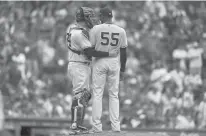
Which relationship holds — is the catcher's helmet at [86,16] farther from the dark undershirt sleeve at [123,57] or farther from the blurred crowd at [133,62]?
the blurred crowd at [133,62]

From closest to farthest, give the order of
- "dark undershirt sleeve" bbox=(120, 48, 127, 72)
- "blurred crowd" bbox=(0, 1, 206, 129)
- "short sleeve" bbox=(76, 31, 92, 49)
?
A: "short sleeve" bbox=(76, 31, 92, 49) → "dark undershirt sleeve" bbox=(120, 48, 127, 72) → "blurred crowd" bbox=(0, 1, 206, 129)

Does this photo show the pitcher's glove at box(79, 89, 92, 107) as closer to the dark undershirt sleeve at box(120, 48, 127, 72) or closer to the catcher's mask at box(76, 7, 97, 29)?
the dark undershirt sleeve at box(120, 48, 127, 72)

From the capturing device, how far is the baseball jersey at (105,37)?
9695 mm

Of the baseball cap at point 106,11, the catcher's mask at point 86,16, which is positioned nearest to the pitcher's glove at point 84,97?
the catcher's mask at point 86,16

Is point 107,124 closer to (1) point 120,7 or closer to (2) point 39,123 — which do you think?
(2) point 39,123

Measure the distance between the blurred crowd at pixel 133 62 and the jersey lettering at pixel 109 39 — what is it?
5867 millimetres

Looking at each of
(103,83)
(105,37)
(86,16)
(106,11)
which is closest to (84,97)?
(103,83)

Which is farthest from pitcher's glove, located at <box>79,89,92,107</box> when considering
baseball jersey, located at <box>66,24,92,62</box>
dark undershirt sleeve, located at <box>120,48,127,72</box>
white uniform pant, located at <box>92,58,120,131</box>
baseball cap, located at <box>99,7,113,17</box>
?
baseball cap, located at <box>99,7,113,17</box>

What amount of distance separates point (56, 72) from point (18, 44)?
1.25 metres

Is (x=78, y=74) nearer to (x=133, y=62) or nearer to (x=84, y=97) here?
(x=84, y=97)

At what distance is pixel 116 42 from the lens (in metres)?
9.76

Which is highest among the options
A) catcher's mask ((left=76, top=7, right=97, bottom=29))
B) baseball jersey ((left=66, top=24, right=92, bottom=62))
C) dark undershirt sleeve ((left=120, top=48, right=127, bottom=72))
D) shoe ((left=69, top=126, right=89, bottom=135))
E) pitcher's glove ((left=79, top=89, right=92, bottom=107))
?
catcher's mask ((left=76, top=7, right=97, bottom=29))

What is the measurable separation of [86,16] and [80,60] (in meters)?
0.63

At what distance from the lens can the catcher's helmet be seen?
974 cm
